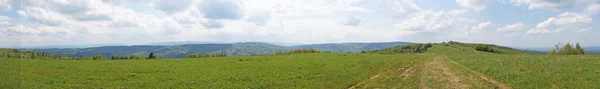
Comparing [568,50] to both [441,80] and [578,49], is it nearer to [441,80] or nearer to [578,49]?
[578,49]

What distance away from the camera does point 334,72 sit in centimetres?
3434

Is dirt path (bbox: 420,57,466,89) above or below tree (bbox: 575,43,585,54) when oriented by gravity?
below

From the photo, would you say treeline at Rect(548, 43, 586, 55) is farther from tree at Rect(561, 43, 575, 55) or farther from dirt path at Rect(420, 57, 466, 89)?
dirt path at Rect(420, 57, 466, 89)

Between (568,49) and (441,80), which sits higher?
(568,49)

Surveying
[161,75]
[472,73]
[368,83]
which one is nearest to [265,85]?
[368,83]

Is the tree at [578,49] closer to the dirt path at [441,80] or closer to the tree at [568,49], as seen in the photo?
the tree at [568,49]

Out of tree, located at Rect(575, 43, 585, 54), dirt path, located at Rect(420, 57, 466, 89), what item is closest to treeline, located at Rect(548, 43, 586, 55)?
tree, located at Rect(575, 43, 585, 54)

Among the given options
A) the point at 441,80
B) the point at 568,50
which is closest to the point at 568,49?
the point at 568,50

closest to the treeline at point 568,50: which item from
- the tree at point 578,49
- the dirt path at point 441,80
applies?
the tree at point 578,49

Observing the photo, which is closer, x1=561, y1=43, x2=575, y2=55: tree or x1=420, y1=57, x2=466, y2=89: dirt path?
x1=420, y1=57, x2=466, y2=89: dirt path

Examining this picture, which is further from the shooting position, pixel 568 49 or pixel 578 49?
pixel 578 49

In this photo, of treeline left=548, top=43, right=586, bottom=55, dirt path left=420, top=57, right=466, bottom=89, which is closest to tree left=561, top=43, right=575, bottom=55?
treeline left=548, top=43, right=586, bottom=55

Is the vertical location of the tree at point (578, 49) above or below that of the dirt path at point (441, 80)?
above

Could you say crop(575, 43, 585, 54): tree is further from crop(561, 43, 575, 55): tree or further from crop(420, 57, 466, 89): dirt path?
crop(420, 57, 466, 89): dirt path
